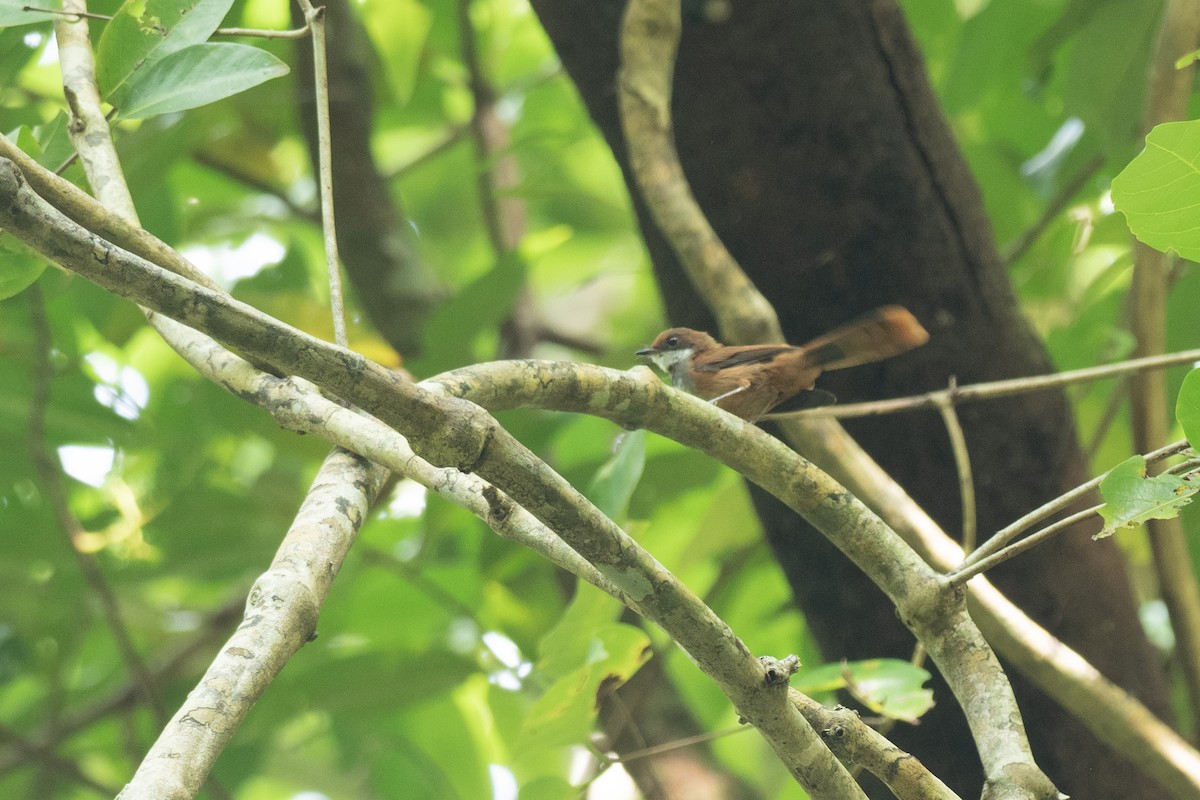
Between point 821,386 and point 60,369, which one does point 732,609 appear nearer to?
point 821,386

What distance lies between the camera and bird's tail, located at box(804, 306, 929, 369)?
2.52 meters

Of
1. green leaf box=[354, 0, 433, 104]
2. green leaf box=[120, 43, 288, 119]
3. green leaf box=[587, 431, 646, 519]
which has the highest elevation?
green leaf box=[354, 0, 433, 104]

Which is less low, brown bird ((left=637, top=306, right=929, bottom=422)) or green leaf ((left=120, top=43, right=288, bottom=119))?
brown bird ((left=637, top=306, right=929, bottom=422))

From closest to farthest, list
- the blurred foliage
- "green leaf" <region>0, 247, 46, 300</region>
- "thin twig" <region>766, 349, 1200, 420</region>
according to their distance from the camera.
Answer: "green leaf" <region>0, 247, 46, 300</region> < "thin twig" <region>766, 349, 1200, 420</region> < the blurred foliage

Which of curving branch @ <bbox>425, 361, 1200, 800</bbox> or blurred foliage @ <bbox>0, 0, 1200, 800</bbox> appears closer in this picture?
curving branch @ <bbox>425, 361, 1200, 800</bbox>

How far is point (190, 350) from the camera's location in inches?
66.6

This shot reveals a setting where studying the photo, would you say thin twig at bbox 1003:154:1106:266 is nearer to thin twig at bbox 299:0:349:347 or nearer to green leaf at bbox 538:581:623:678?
green leaf at bbox 538:581:623:678

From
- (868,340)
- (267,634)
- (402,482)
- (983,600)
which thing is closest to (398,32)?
(402,482)

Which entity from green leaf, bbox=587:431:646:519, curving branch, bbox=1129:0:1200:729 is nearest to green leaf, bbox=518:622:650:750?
green leaf, bbox=587:431:646:519

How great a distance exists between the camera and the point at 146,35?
185 centimetres

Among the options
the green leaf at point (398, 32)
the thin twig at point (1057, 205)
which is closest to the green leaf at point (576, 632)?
the thin twig at point (1057, 205)

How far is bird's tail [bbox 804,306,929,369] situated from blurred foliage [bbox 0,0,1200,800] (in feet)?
2.24

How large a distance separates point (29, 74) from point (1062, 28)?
13.9 feet

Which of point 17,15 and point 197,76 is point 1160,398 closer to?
point 197,76
